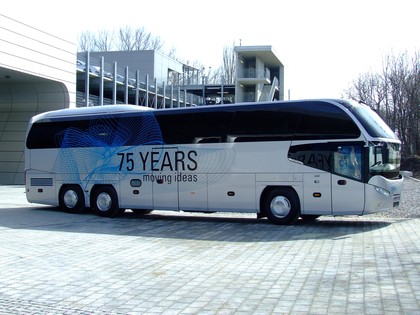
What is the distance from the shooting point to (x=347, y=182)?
12.8 m

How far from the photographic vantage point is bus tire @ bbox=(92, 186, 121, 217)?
1616 cm

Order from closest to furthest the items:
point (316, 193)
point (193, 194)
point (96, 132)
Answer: point (316, 193)
point (193, 194)
point (96, 132)

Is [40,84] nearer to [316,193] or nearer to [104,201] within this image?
[104,201]

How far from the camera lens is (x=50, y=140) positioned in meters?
17.4

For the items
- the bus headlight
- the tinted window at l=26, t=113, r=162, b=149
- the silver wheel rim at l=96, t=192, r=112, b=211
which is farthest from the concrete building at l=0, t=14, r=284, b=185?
the bus headlight

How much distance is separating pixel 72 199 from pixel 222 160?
5776 millimetres

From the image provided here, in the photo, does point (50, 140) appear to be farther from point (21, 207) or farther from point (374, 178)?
point (374, 178)

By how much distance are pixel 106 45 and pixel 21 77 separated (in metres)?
51.7

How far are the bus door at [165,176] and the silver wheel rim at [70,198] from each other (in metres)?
3.09

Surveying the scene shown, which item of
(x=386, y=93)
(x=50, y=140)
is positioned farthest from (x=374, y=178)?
(x=386, y=93)

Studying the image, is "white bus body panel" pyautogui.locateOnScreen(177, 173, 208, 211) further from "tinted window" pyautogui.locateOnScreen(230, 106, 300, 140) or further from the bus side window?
the bus side window

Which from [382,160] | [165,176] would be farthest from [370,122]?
[165,176]

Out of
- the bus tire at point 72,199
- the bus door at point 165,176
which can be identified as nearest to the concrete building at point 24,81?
the bus tire at point 72,199

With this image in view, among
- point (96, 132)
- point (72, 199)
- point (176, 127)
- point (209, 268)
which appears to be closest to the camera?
point (209, 268)
